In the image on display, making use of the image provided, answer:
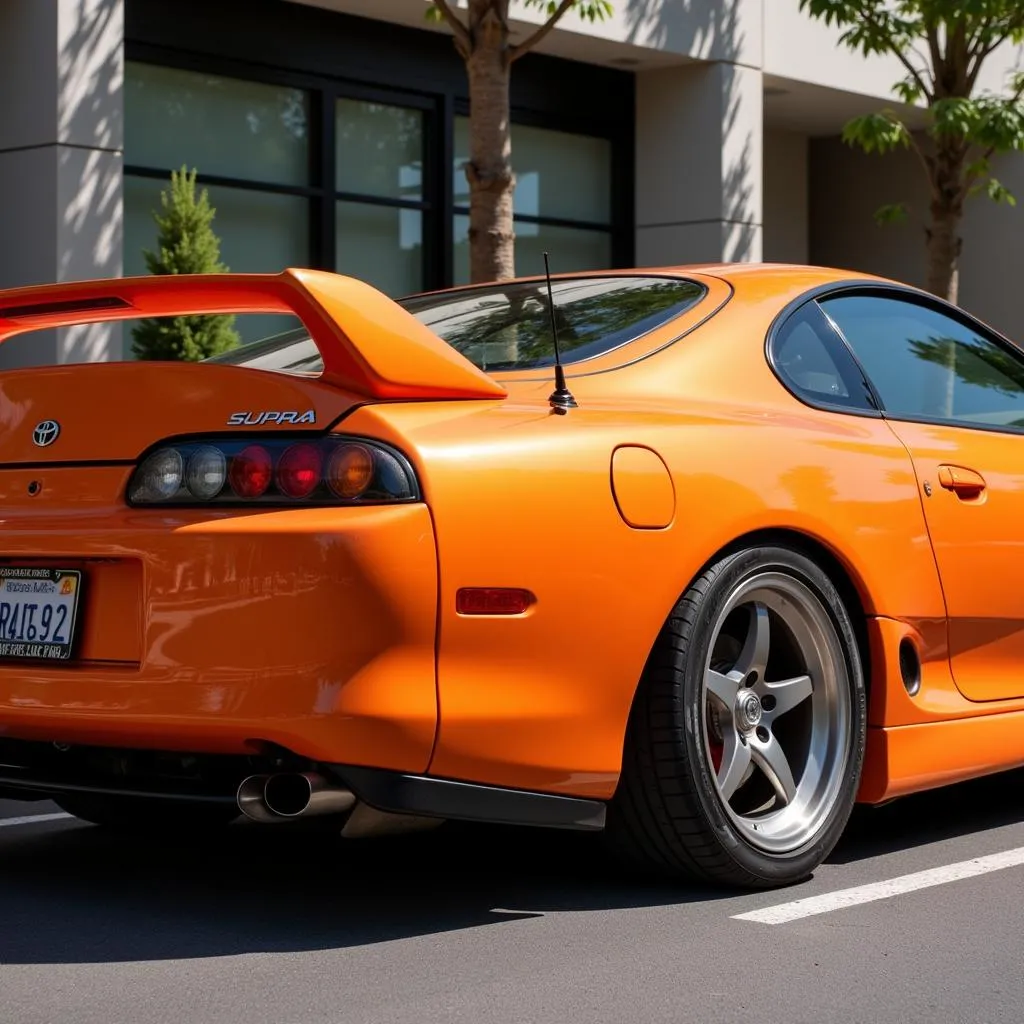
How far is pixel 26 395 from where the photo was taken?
4039 mm

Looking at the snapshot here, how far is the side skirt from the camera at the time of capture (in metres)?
3.57

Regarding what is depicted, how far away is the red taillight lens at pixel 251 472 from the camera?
144 inches

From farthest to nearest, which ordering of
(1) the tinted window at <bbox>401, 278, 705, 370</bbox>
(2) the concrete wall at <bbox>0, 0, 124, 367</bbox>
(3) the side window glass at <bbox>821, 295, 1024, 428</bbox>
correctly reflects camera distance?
(2) the concrete wall at <bbox>0, 0, 124, 367</bbox>, (3) the side window glass at <bbox>821, 295, 1024, 428</bbox>, (1) the tinted window at <bbox>401, 278, 705, 370</bbox>

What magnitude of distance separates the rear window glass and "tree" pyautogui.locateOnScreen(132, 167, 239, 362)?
785cm

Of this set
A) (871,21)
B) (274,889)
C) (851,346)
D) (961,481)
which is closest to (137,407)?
(274,889)

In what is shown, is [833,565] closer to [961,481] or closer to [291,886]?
[961,481]

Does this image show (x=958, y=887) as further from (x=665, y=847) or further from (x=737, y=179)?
(x=737, y=179)

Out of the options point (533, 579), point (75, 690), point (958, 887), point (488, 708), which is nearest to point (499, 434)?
point (533, 579)

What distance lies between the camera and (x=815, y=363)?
15.5 ft

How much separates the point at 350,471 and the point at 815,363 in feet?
5.09

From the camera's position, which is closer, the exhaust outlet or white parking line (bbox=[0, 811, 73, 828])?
the exhaust outlet

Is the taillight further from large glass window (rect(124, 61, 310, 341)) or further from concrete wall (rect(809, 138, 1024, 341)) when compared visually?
concrete wall (rect(809, 138, 1024, 341))

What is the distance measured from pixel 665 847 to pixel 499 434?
966 millimetres

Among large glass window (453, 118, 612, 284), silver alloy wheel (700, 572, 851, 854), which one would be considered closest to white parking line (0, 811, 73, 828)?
silver alloy wheel (700, 572, 851, 854)
